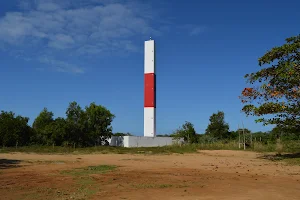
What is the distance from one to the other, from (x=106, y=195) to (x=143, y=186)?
5.03 ft

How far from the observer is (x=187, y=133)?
42.1 meters

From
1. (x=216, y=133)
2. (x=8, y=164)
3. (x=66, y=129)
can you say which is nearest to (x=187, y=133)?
(x=216, y=133)

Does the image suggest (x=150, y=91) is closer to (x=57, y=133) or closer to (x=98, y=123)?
(x=98, y=123)

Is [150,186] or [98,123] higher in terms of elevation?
[98,123]

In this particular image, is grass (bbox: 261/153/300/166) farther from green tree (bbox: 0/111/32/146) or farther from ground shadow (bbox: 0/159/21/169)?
green tree (bbox: 0/111/32/146)

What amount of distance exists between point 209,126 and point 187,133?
5.20 metres

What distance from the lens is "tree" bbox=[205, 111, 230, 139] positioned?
44562 millimetres

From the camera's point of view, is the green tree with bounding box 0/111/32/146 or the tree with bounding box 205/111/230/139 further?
the tree with bounding box 205/111/230/139

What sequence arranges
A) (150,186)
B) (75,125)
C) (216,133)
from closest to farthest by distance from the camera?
(150,186) < (75,125) < (216,133)

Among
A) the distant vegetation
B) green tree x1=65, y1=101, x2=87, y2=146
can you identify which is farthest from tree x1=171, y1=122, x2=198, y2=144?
green tree x1=65, y1=101, x2=87, y2=146

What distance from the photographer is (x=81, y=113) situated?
38.9 metres

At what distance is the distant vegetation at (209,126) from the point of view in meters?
16.9

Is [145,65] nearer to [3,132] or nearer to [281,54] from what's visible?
[3,132]

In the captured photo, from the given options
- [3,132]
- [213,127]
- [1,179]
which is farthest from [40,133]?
[1,179]
